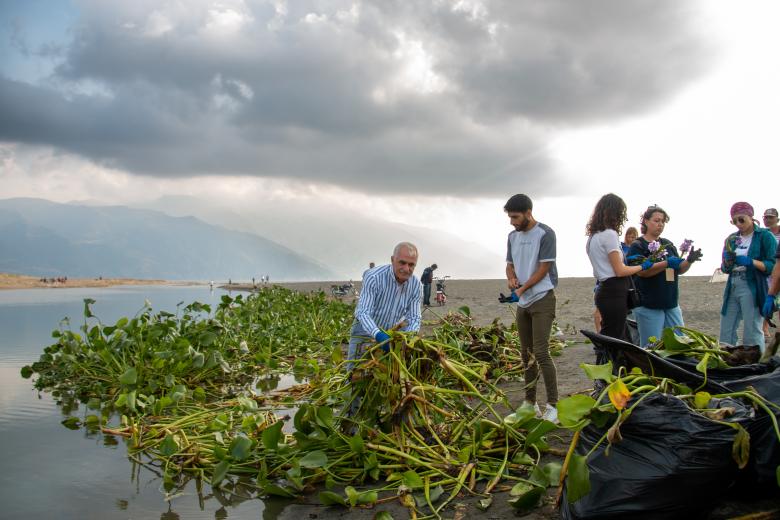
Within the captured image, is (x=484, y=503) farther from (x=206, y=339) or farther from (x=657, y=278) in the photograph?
(x=206, y=339)

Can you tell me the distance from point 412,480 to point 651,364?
1410 millimetres

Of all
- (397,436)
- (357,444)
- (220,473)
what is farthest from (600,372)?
(220,473)

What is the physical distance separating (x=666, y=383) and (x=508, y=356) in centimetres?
426

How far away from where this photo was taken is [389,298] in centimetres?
410

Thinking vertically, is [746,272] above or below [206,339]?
above

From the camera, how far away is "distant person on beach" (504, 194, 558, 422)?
4.25 m

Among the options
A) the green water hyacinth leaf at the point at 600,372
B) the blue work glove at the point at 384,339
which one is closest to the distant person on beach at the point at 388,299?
the blue work glove at the point at 384,339

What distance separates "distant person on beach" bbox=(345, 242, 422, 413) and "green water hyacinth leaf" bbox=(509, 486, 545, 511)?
1313 mm

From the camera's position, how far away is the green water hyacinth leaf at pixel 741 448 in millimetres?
2297

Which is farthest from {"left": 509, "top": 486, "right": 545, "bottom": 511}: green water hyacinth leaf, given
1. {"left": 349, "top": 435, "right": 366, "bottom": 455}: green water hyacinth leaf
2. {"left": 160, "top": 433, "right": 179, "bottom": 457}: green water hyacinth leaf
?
{"left": 160, "top": 433, "right": 179, "bottom": 457}: green water hyacinth leaf

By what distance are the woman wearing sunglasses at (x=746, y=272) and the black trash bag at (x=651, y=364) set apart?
94.7 inches

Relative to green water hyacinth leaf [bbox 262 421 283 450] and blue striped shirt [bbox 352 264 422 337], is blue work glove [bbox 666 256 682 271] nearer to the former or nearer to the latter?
blue striped shirt [bbox 352 264 422 337]

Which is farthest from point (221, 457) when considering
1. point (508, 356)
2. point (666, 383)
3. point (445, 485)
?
point (508, 356)

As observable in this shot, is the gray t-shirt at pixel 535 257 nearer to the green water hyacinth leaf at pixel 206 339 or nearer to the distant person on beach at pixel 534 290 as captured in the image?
the distant person on beach at pixel 534 290
